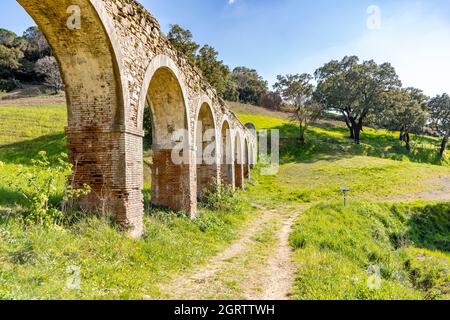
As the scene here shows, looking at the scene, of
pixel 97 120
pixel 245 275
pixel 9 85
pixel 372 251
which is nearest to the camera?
pixel 245 275

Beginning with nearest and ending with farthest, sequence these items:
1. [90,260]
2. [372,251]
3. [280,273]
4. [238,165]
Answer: [90,260] < [280,273] < [372,251] < [238,165]

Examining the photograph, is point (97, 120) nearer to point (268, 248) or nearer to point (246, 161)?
point (268, 248)

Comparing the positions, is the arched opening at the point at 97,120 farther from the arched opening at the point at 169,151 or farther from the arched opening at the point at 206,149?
the arched opening at the point at 206,149

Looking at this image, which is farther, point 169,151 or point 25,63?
point 25,63

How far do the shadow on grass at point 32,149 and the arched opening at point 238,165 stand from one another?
9940mm

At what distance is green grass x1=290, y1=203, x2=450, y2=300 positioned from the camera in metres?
4.73

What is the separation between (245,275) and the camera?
5.27 metres

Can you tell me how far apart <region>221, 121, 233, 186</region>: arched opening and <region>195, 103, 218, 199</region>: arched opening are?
3.18 metres

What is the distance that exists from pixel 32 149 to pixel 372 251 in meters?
18.1

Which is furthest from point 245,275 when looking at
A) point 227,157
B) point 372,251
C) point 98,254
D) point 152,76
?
point 227,157

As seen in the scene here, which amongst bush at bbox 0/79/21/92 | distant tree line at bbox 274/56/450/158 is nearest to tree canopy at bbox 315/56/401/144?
distant tree line at bbox 274/56/450/158

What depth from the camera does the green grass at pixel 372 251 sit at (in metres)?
4.73

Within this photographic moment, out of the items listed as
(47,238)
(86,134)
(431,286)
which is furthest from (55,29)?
(431,286)

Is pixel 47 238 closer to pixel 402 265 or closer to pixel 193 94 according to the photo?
pixel 193 94
